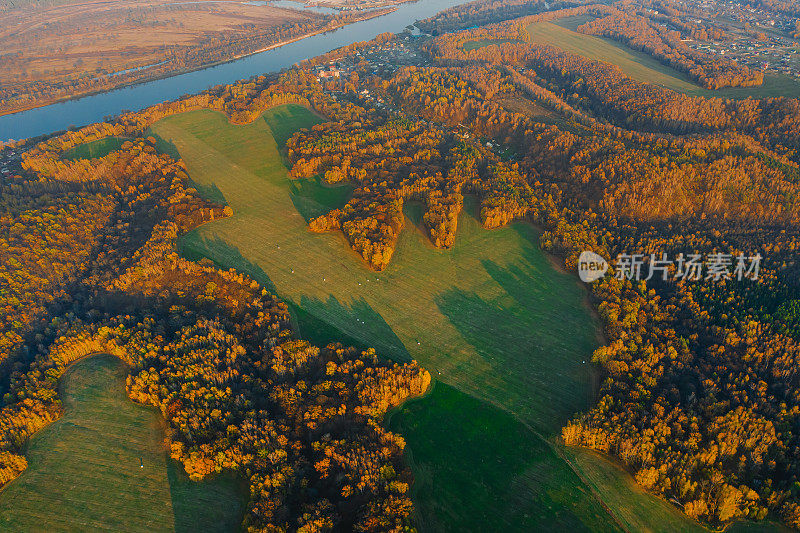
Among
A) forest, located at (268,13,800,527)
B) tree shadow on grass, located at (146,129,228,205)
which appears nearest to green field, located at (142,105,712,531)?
tree shadow on grass, located at (146,129,228,205)

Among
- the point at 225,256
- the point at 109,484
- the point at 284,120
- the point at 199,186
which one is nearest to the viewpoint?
the point at 109,484

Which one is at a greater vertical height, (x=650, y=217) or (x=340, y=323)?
(x=650, y=217)

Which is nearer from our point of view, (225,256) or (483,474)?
(483,474)

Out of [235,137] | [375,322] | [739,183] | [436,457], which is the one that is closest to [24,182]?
[235,137]

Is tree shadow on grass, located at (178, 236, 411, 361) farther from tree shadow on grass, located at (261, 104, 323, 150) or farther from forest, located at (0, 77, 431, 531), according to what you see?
tree shadow on grass, located at (261, 104, 323, 150)

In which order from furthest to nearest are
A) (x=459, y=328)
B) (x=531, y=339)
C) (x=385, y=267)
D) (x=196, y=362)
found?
(x=385, y=267), (x=459, y=328), (x=531, y=339), (x=196, y=362)

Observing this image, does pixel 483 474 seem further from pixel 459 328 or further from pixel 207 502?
pixel 207 502

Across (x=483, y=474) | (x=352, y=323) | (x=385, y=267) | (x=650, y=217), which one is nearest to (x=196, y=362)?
(x=352, y=323)

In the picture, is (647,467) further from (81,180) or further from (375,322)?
(81,180)

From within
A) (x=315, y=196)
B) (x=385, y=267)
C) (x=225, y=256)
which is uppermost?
(x=315, y=196)
